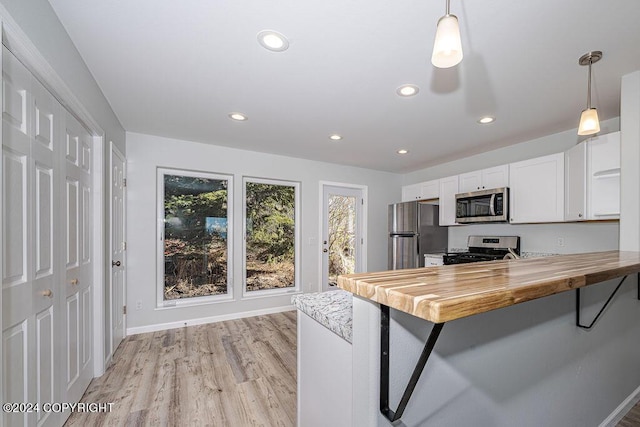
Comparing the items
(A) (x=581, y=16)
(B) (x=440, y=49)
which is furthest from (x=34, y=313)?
(A) (x=581, y=16)

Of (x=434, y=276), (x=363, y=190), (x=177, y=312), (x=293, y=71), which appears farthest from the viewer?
(x=363, y=190)

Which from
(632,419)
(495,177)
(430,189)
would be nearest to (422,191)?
(430,189)

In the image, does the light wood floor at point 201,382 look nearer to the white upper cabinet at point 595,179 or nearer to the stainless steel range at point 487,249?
the white upper cabinet at point 595,179

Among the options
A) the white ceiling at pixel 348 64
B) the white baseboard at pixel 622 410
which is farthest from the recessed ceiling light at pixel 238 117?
the white baseboard at pixel 622 410

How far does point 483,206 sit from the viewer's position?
363cm

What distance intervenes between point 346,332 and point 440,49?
1.11 m

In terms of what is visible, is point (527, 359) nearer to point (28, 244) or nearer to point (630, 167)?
point (630, 167)

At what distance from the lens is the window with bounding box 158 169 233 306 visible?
3.49 metres

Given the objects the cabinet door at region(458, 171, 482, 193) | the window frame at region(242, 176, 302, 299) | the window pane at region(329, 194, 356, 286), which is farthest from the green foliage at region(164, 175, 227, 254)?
the cabinet door at region(458, 171, 482, 193)

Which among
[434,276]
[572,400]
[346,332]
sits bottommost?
[572,400]

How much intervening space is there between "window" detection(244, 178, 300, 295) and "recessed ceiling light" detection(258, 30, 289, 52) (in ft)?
7.97

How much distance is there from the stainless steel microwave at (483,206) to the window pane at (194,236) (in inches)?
132

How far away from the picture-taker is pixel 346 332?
3.30 feet

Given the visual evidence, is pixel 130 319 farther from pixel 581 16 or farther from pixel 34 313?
pixel 581 16
